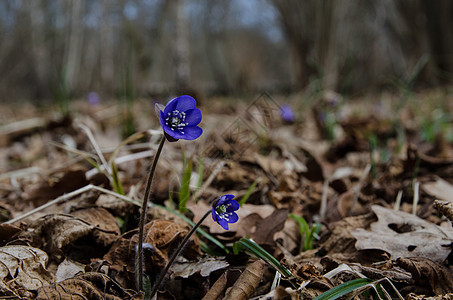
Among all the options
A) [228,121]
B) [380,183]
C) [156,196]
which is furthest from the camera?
[228,121]

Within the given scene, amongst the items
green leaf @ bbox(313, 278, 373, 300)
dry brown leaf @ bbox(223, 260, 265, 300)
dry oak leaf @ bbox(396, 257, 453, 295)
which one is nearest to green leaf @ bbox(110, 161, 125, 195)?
dry brown leaf @ bbox(223, 260, 265, 300)

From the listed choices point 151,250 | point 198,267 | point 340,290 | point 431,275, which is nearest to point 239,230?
point 198,267

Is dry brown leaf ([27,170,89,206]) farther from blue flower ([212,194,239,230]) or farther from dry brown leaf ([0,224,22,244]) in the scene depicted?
blue flower ([212,194,239,230])

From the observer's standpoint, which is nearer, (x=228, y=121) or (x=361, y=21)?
(x=228, y=121)

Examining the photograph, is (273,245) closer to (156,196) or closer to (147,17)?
(156,196)

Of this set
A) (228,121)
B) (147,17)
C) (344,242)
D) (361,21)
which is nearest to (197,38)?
(147,17)

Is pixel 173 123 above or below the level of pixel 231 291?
above
